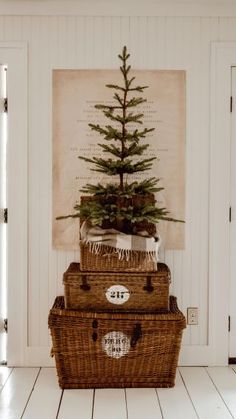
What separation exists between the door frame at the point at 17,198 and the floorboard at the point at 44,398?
285 mm

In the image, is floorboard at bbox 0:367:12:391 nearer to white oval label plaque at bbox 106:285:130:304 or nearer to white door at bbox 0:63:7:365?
white door at bbox 0:63:7:365

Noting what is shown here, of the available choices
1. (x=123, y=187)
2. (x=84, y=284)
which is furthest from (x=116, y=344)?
(x=123, y=187)

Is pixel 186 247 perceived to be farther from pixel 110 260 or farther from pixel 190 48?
pixel 190 48

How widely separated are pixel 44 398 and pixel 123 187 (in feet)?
4.19

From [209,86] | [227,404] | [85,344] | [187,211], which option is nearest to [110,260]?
[85,344]

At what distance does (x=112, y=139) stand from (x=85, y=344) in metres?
1.28

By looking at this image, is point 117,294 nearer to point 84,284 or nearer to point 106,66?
point 84,284

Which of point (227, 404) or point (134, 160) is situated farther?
point (134, 160)

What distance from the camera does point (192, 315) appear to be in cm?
346

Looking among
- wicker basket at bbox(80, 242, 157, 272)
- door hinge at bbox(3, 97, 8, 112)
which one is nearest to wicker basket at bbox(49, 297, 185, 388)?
wicker basket at bbox(80, 242, 157, 272)

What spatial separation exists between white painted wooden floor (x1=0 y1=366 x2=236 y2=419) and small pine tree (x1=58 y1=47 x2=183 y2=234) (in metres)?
0.95

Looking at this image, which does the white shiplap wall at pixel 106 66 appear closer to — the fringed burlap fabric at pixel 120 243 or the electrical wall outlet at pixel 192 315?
the electrical wall outlet at pixel 192 315

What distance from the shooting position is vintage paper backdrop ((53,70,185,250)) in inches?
133

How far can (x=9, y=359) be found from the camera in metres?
3.43
